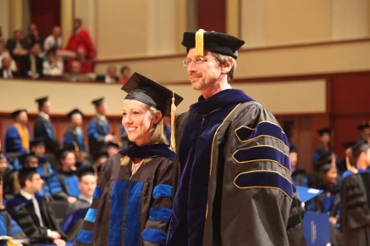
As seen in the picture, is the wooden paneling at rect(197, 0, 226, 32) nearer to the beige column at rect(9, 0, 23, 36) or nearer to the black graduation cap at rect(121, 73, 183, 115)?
the beige column at rect(9, 0, 23, 36)

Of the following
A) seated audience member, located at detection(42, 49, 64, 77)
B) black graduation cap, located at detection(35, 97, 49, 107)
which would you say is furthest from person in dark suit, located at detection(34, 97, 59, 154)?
seated audience member, located at detection(42, 49, 64, 77)

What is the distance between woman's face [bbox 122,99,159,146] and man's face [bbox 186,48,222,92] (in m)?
0.72

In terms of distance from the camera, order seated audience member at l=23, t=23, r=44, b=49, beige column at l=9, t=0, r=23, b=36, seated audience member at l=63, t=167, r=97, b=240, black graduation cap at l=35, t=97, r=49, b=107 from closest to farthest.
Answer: seated audience member at l=63, t=167, r=97, b=240 < black graduation cap at l=35, t=97, r=49, b=107 < seated audience member at l=23, t=23, r=44, b=49 < beige column at l=9, t=0, r=23, b=36

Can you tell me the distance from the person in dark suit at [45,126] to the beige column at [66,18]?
153 inches

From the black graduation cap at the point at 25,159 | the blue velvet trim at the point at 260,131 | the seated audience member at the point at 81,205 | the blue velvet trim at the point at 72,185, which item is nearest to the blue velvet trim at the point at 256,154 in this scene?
the blue velvet trim at the point at 260,131

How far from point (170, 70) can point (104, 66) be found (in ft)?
5.46

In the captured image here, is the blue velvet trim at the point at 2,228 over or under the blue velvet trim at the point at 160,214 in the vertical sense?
under

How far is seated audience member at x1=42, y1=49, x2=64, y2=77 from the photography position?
14977 mm

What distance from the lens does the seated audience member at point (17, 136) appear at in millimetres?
12477

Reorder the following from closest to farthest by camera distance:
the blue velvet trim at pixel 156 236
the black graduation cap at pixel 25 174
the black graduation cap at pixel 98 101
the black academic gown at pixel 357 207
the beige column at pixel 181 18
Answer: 1. the blue velvet trim at pixel 156 236
2. the black graduation cap at pixel 25 174
3. the black academic gown at pixel 357 207
4. the black graduation cap at pixel 98 101
5. the beige column at pixel 181 18

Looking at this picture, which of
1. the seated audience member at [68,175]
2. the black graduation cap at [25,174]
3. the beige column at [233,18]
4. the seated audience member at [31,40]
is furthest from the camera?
the beige column at [233,18]

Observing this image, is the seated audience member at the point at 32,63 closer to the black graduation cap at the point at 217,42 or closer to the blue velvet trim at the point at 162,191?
the blue velvet trim at the point at 162,191

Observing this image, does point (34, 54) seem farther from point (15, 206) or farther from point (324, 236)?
point (324, 236)

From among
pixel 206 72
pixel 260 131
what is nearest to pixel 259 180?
pixel 260 131
